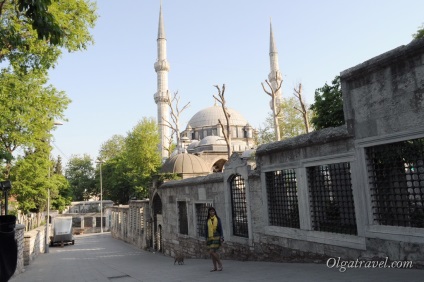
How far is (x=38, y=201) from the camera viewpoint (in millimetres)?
28969

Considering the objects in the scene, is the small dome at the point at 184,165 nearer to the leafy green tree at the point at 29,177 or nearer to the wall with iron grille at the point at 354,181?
the leafy green tree at the point at 29,177

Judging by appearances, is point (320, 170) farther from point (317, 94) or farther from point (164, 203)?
point (164, 203)

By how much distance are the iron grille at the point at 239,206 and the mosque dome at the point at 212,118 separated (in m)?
51.2

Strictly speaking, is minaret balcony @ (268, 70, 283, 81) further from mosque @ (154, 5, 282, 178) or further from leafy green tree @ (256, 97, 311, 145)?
leafy green tree @ (256, 97, 311, 145)

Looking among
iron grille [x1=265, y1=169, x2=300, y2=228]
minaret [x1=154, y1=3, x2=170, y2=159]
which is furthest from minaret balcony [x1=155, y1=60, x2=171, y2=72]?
iron grille [x1=265, y1=169, x2=300, y2=228]

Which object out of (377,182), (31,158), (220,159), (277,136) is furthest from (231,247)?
(220,159)

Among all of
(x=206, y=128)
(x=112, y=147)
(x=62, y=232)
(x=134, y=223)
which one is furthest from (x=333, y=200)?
(x=112, y=147)

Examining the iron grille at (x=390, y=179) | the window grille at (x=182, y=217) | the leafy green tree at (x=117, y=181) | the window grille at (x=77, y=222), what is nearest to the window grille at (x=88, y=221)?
the window grille at (x=77, y=222)

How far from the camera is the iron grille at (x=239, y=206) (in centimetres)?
1005

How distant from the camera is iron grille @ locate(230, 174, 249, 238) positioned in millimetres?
10055

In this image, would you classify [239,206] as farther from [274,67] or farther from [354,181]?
[274,67]

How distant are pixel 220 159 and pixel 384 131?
38.4 m

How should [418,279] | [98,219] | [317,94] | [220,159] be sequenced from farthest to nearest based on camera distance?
1. [98,219]
2. [220,159]
3. [317,94]
4. [418,279]

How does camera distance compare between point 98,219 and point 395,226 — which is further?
point 98,219
